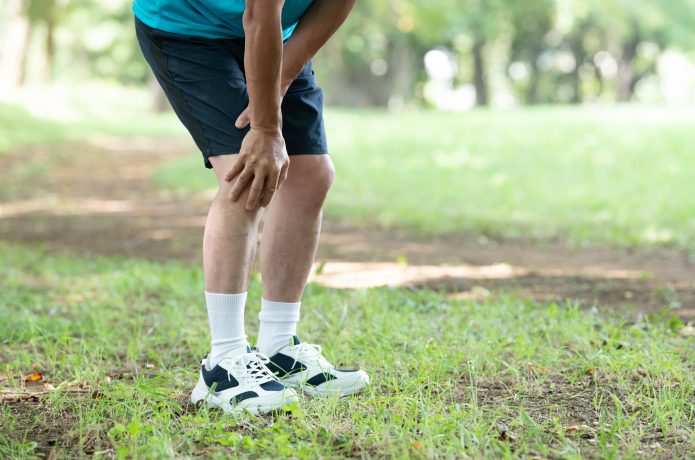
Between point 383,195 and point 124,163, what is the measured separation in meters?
6.42

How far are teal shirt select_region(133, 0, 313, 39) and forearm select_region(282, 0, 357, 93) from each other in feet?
0.36

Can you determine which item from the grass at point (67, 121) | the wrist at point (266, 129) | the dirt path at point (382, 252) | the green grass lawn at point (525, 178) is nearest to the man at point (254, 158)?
the wrist at point (266, 129)

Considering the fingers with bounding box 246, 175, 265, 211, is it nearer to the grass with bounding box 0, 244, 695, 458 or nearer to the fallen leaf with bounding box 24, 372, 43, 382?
the grass with bounding box 0, 244, 695, 458

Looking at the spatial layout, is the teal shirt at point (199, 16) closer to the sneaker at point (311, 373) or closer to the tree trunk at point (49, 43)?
the sneaker at point (311, 373)

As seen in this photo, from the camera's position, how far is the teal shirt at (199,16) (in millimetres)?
2629

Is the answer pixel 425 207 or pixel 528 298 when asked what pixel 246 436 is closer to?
pixel 528 298

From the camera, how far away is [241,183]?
260 centimetres

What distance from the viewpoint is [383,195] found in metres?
9.80

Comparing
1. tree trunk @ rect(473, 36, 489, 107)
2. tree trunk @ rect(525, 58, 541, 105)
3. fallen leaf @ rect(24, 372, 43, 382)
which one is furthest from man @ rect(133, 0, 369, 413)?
tree trunk @ rect(525, 58, 541, 105)

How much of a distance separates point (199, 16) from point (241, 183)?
0.58 m

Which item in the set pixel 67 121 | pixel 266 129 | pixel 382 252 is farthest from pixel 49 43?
pixel 266 129

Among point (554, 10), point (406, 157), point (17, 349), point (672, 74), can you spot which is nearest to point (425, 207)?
point (406, 157)

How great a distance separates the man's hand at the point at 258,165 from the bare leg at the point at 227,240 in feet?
0.15

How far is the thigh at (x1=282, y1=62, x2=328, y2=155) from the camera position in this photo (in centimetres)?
287
